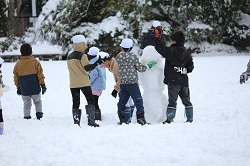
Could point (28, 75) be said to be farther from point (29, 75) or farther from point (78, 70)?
point (78, 70)

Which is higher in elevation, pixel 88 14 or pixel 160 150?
pixel 88 14

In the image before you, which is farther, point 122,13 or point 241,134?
point 122,13

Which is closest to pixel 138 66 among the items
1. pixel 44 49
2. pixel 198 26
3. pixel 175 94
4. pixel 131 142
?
pixel 175 94

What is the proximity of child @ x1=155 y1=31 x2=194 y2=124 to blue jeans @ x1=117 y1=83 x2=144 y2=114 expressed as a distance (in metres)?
0.41

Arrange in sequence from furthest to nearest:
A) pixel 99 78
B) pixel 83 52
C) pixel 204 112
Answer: pixel 204 112 < pixel 99 78 < pixel 83 52

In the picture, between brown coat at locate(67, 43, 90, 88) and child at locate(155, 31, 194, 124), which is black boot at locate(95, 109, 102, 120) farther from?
child at locate(155, 31, 194, 124)

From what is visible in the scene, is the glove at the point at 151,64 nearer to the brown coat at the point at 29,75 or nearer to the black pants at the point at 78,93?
the black pants at the point at 78,93

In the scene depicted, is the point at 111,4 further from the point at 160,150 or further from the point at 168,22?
the point at 160,150

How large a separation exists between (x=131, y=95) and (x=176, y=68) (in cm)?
74

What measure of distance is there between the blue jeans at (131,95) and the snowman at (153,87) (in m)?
0.35

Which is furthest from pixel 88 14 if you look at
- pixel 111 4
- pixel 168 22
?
pixel 168 22

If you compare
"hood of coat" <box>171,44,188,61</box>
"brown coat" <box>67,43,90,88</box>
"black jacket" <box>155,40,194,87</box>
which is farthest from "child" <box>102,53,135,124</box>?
"hood of coat" <box>171,44,188,61</box>

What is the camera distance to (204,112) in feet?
27.0

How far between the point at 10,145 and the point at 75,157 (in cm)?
100
